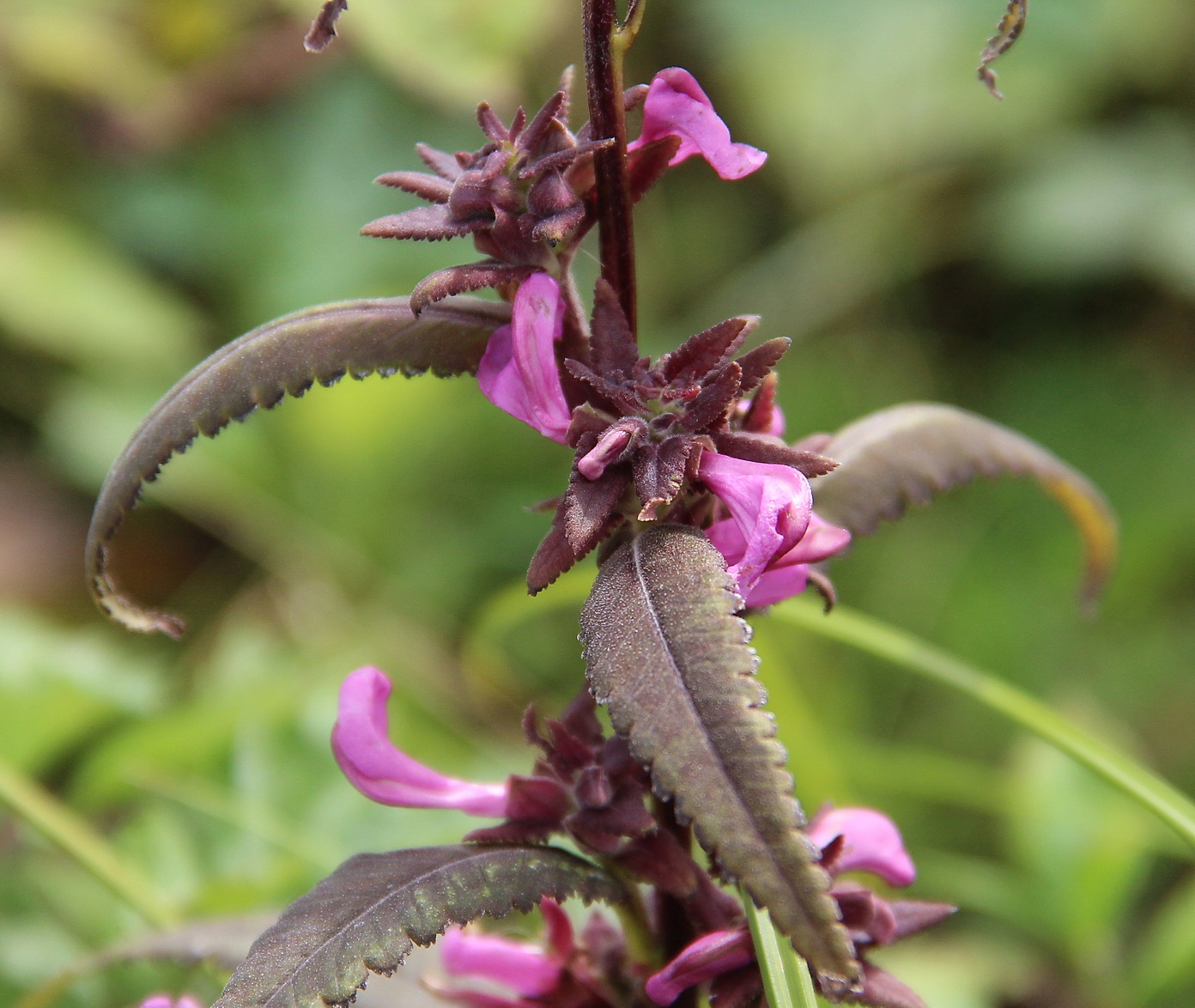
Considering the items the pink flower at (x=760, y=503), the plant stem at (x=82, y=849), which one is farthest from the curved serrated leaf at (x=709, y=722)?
the plant stem at (x=82, y=849)

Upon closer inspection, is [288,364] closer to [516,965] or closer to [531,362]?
[531,362]

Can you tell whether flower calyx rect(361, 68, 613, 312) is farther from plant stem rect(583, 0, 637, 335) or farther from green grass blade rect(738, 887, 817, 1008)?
green grass blade rect(738, 887, 817, 1008)

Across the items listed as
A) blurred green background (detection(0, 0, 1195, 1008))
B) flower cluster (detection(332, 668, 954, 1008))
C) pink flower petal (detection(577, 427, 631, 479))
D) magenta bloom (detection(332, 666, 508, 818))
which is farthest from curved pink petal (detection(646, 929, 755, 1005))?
blurred green background (detection(0, 0, 1195, 1008))

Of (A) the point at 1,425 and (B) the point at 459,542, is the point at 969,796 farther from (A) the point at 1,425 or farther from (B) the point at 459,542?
(A) the point at 1,425

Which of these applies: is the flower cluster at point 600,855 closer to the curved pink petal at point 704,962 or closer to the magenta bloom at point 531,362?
the curved pink petal at point 704,962

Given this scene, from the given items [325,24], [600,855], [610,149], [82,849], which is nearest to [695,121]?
[610,149]
